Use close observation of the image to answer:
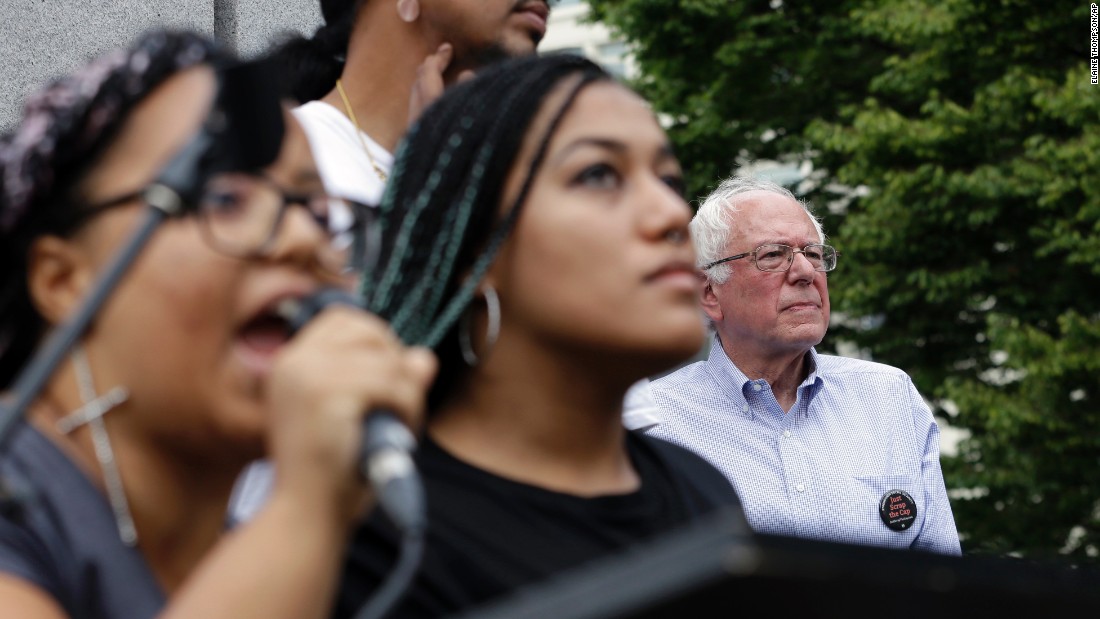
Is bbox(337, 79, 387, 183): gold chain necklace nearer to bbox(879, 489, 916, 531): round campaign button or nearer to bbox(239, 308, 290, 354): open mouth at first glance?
bbox(239, 308, 290, 354): open mouth

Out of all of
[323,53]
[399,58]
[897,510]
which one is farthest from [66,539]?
[897,510]

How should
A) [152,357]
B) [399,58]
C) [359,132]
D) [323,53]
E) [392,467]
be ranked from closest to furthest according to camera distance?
[392,467], [152,357], [359,132], [399,58], [323,53]

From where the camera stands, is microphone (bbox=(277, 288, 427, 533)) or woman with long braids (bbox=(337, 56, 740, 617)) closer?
microphone (bbox=(277, 288, 427, 533))

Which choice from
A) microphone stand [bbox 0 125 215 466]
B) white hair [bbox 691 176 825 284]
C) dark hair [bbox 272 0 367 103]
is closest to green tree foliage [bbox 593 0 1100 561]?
white hair [bbox 691 176 825 284]

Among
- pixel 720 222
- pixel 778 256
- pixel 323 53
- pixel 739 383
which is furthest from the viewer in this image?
pixel 720 222

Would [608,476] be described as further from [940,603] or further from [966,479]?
[966,479]

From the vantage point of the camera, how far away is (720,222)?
5977 mm

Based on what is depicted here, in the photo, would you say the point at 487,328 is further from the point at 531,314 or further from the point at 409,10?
the point at 409,10

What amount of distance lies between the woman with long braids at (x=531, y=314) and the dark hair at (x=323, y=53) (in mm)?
1518

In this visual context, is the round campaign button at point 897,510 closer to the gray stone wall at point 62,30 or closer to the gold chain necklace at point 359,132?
the gold chain necklace at point 359,132

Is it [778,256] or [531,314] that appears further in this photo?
[778,256]

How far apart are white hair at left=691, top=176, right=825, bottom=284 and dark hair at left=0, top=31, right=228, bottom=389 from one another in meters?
4.17

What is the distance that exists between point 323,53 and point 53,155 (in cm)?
228

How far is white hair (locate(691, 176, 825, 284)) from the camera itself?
5.95 m
